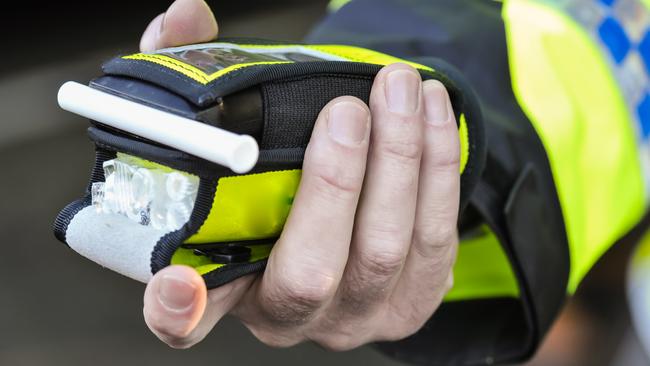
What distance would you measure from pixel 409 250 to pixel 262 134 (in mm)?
176

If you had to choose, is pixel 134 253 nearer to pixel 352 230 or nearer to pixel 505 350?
pixel 352 230

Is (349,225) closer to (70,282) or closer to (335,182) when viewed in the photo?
(335,182)

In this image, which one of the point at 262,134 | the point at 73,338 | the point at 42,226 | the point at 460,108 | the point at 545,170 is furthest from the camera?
the point at 42,226

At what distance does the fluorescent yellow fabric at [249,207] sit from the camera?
1.63 ft

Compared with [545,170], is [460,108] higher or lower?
higher

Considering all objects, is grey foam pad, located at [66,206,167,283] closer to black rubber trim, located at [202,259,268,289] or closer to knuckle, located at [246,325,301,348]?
black rubber trim, located at [202,259,268,289]

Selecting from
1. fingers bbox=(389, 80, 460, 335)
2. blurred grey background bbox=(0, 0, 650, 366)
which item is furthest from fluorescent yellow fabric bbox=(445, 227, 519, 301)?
blurred grey background bbox=(0, 0, 650, 366)

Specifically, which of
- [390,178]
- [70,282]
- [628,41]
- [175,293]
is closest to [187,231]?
[175,293]

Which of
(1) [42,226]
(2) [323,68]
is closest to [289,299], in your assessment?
(2) [323,68]

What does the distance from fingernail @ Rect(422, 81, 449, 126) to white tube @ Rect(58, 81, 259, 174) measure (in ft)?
0.53

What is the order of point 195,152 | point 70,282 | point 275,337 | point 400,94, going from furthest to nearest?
1. point 70,282
2. point 275,337
3. point 400,94
4. point 195,152

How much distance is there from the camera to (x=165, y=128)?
1.48 feet

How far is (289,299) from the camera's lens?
1.87 feet

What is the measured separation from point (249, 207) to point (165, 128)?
8cm
